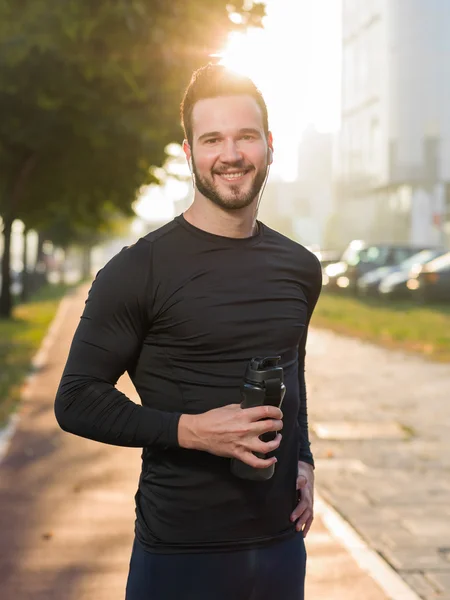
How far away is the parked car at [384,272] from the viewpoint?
30869 millimetres

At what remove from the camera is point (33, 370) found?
14.2m

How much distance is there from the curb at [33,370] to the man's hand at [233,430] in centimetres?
590

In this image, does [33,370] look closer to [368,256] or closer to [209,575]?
[209,575]

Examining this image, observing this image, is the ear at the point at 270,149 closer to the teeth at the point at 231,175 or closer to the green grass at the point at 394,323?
the teeth at the point at 231,175

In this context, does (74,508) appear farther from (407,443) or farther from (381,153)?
(381,153)

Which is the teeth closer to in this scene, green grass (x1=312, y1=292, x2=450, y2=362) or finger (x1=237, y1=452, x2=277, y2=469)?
finger (x1=237, y1=452, x2=277, y2=469)

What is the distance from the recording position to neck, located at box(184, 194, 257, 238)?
101 inches

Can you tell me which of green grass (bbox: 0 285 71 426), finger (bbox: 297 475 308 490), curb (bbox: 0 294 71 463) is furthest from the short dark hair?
green grass (bbox: 0 285 71 426)

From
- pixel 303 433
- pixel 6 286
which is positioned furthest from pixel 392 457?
pixel 6 286

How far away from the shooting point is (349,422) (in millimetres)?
9820

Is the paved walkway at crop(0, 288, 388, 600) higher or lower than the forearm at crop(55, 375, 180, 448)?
lower

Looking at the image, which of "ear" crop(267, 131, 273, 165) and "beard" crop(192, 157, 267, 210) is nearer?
"beard" crop(192, 157, 267, 210)

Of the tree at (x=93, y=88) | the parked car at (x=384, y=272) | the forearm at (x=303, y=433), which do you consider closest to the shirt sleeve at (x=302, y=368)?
the forearm at (x=303, y=433)

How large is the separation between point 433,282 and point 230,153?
25.2m
